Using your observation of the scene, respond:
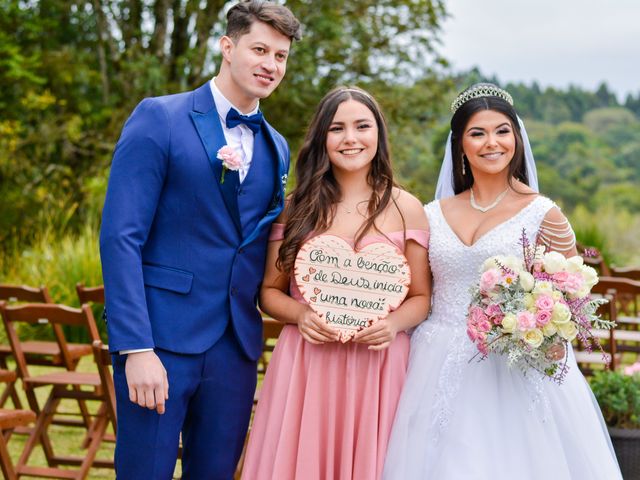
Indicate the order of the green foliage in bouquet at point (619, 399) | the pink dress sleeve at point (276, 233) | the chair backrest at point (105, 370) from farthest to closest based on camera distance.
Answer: the green foliage in bouquet at point (619, 399) < the chair backrest at point (105, 370) < the pink dress sleeve at point (276, 233)

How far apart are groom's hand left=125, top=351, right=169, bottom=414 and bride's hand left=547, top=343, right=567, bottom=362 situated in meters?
1.38

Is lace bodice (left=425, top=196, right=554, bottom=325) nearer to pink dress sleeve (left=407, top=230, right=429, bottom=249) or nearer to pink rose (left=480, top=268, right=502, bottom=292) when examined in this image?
pink dress sleeve (left=407, top=230, right=429, bottom=249)

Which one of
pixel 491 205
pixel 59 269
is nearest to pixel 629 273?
Answer: pixel 491 205

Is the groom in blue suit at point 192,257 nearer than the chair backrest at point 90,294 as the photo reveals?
Yes

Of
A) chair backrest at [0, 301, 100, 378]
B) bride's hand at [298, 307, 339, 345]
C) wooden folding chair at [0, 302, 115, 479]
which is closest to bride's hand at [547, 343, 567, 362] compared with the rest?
bride's hand at [298, 307, 339, 345]

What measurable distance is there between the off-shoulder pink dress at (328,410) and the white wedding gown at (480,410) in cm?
8

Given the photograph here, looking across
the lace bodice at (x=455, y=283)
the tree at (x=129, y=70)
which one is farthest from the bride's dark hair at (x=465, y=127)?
the tree at (x=129, y=70)

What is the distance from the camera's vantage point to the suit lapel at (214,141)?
3113mm

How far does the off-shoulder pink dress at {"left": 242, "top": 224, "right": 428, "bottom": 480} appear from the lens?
327cm

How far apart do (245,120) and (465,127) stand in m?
0.94

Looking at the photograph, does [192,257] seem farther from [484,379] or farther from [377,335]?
[484,379]

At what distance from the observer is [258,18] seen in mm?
3146

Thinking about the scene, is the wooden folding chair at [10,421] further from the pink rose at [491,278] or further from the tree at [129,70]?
the tree at [129,70]

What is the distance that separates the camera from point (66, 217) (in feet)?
38.8
